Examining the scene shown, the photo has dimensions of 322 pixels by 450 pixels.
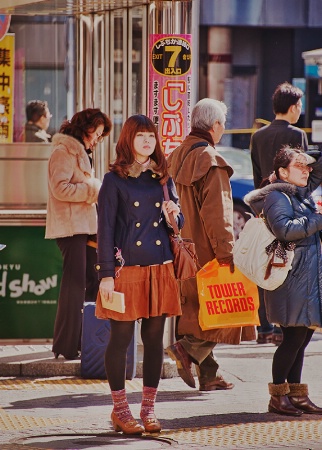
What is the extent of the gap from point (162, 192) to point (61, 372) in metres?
2.61

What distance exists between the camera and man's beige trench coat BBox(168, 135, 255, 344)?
866 cm

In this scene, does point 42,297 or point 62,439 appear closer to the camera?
point 62,439

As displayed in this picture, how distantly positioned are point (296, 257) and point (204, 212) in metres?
0.94

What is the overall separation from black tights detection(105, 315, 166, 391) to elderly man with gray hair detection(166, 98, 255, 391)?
1.30 meters

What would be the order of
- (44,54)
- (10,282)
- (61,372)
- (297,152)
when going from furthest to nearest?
(44,54), (10,282), (61,372), (297,152)

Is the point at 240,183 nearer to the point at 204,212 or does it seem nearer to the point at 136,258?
the point at 204,212

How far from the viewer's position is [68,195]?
9859mm

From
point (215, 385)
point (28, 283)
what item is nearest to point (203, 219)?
point (215, 385)

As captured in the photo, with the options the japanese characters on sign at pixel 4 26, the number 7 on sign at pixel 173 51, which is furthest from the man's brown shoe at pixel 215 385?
the japanese characters on sign at pixel 4 26

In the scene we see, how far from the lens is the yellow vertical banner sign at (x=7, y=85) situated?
1134 centimetres

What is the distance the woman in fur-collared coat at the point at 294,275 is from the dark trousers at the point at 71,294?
2185mm

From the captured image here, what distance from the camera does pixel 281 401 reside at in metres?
8.01

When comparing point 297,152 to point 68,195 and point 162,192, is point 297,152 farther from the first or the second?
point 68,195

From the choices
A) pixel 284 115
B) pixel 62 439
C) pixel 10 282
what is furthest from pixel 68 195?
pixel 62 439
